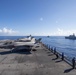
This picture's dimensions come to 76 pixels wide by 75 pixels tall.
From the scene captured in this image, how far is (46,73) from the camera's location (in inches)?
526

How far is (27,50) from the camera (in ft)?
101

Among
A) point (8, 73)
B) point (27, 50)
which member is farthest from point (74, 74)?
point (27, 50)

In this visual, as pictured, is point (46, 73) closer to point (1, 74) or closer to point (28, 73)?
point (28, 73)

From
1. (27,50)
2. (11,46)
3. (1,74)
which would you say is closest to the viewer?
(1,74)

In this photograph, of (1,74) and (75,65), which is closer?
(1,74)

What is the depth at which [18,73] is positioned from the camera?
13.3m

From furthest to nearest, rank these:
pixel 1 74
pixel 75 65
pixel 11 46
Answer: pixel 11 46 < pixel 75 65 < pixel 1 74

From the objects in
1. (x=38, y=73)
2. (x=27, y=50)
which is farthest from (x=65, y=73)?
(x=27, y=50)

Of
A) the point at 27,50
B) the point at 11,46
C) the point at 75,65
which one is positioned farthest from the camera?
the point at 11,46

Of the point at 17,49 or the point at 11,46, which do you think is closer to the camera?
the point at 17,49

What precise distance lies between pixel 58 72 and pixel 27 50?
17827mm

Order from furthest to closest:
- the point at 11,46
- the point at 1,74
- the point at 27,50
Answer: the point at 11,46, the point at 27,50, the point at 1,74

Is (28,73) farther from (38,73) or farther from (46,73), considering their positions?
(46,73)

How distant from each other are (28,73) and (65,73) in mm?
3788
